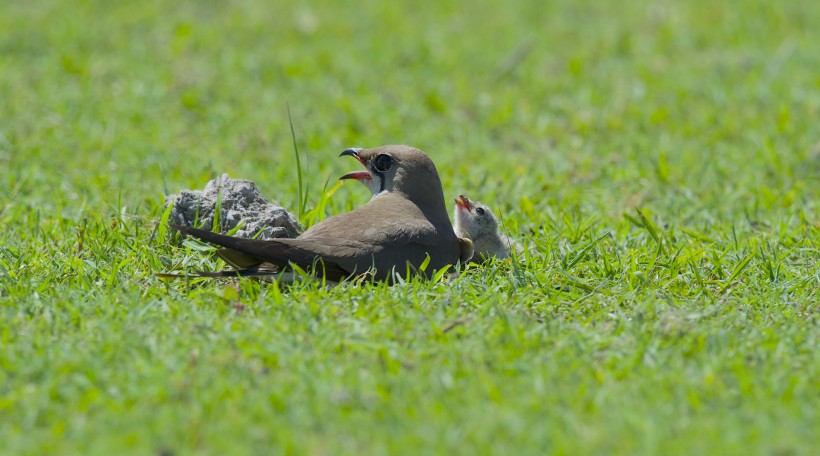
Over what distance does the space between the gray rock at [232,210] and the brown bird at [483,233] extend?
917 millimetres

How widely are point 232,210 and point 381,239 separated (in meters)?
0.99

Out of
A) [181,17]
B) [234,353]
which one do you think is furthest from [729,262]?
[181,17]

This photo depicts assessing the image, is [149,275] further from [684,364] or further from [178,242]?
[684,364]

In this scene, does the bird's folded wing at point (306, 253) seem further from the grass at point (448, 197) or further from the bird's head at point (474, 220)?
the bird's head at point (474, 220)

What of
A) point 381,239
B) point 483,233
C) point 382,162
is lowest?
point 483,233

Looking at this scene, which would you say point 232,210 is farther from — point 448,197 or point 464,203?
point 448,197

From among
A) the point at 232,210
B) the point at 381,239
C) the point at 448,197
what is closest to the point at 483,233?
the point at 381,239

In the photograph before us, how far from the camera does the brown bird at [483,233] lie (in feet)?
19.7

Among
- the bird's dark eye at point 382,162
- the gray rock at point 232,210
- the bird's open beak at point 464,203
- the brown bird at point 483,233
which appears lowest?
the brown bird at point 483,233

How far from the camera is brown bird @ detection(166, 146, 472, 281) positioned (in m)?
5.13

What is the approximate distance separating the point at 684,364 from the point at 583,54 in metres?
6.93

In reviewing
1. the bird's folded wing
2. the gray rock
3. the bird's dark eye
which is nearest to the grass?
the bird's folded wing

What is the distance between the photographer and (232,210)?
233 inches

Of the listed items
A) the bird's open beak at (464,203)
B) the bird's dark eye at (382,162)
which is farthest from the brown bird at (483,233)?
the bird's dark eye at (382,162)
